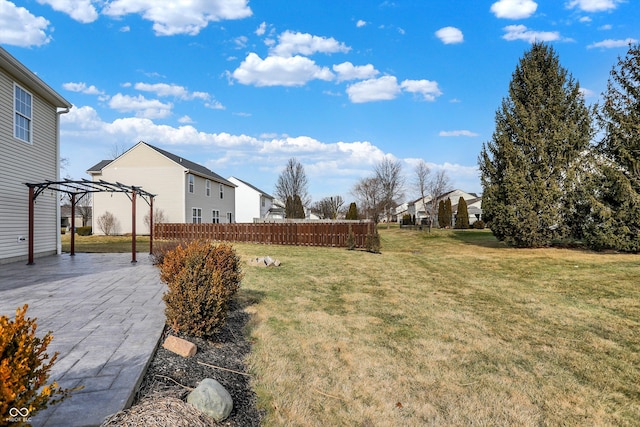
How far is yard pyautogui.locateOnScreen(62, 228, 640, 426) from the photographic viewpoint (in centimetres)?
295

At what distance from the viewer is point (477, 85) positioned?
48.7ft

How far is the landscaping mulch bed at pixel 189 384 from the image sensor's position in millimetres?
2145

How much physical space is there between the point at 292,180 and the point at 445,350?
3805cm

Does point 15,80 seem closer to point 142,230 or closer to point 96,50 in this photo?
point 96,50

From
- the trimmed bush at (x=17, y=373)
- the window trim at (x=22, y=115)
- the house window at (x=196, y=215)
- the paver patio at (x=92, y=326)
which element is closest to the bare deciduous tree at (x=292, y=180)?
the house window at (x=196, y=215)

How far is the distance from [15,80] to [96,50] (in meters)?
4.36

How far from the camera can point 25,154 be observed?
9.62 m

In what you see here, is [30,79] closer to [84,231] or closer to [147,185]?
[147,185]

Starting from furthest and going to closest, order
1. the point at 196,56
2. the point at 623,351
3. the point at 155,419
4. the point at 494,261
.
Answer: the point at 196,56
the point at 494,261
the point at 623,351
the point at 155,419

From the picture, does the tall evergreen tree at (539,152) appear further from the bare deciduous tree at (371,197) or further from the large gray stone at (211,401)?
the bare deciduous tree at (371,197)

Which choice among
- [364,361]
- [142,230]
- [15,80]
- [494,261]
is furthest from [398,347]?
[142,230]

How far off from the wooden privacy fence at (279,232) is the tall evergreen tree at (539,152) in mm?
6008

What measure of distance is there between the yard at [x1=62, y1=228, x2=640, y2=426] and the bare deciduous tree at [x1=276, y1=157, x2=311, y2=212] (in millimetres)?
33738

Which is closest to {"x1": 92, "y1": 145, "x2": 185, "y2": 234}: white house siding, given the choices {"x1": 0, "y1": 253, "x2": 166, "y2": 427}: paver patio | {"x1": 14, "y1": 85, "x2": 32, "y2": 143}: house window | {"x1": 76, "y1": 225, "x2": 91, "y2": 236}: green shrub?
{"x1": 76, "y1": 225, "x2": 91, "y2": 236}: green shrub
